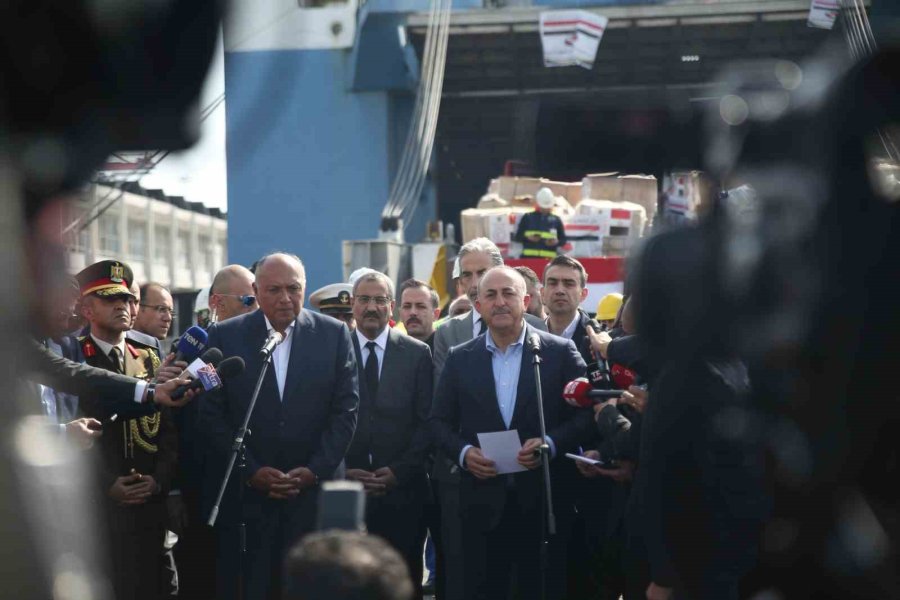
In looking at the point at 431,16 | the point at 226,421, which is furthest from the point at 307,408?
the point at 431,16

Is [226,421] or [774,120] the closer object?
[774,120]

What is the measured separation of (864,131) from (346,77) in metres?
22.7

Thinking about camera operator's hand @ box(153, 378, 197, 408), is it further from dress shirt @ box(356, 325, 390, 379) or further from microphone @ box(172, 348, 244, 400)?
dress shirt @ box(356, 325, 390, 379)

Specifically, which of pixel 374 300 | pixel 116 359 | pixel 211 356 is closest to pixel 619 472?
pixel 374 300

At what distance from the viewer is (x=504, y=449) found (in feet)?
20.2

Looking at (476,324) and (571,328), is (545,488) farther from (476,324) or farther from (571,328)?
(476,324)

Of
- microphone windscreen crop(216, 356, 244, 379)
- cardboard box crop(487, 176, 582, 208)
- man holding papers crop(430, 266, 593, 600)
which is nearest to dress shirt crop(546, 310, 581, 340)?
man holding papers crop(430, 266, 593, 600)

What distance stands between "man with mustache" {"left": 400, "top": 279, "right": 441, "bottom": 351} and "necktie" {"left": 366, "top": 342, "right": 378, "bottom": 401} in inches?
37.7

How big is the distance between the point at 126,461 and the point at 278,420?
0.82 m

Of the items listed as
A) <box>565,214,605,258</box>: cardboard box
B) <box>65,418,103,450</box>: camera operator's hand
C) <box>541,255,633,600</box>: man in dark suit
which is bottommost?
<box>541,255,633,600</box>: man in dark suit

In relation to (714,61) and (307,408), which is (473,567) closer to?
(307,408)

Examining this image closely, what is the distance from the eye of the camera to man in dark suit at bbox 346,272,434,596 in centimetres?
676

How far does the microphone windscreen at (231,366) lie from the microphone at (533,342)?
1425mm

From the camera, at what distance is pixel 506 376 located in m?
6.32
